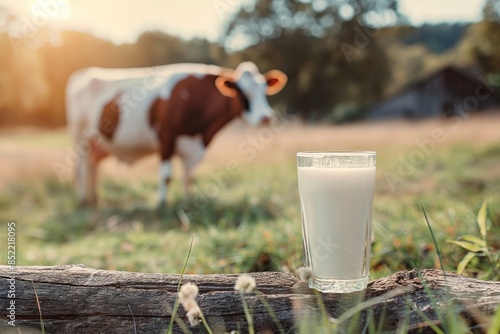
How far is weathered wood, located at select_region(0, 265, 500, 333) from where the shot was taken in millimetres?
1507

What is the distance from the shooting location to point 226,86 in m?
6.31

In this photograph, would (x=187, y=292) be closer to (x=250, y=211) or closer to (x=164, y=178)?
(x=250, y=211)

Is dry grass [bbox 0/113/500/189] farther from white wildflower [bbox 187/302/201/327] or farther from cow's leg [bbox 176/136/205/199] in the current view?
white wildflower [bbox 187/302/201/327]

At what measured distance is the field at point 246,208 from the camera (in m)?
3.21

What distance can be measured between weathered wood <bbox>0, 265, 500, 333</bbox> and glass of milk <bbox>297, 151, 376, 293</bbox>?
0.18ft

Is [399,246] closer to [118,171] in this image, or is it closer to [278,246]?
[278,246]

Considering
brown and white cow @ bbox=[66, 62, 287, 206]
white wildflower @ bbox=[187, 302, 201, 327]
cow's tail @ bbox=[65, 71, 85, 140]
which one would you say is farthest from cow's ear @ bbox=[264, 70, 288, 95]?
white wildflower @ bbox=[187, 302, 201, 327]

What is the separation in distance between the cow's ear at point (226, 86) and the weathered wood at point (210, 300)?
15.1 ft

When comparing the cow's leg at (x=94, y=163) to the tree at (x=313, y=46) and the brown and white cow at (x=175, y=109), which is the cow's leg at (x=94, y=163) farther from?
the tree at (x=313, y=46)

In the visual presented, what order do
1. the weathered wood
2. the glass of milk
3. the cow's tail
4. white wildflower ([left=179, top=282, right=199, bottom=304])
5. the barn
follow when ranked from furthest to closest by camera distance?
1. the barn
2. the cow's tail
3. the glass of milk
4. the weathered wood
5. white wildflower ([left=179, top=282, right=199, bottom=304])

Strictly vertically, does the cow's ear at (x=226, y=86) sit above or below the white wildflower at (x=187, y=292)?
above

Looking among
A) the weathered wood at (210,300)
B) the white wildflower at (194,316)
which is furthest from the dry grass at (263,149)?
the white wildflower at (194,316)

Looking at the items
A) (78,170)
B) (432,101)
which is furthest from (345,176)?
(432,101)

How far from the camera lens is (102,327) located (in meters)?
1.59
